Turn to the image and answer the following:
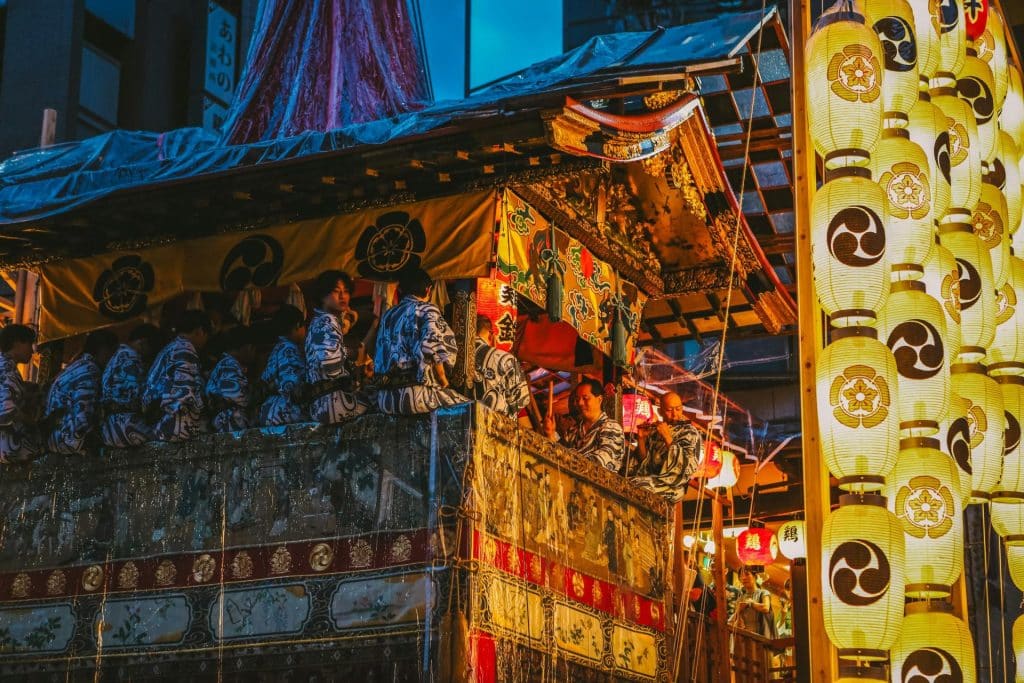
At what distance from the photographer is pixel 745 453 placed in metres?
17.8

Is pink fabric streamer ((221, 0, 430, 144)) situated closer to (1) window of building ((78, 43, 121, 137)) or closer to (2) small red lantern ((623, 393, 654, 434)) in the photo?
(2) small red lantern ((623, 393, 654, 434))

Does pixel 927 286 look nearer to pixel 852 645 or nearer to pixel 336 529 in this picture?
pixel 852 645

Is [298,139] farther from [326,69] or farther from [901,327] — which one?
[901,327]

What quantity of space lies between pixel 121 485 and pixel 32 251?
8.76ft

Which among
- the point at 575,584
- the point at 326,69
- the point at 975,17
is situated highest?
the point at 326,69

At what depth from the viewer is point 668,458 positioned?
12.2 meters

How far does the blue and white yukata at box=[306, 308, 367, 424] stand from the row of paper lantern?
12.4 feet

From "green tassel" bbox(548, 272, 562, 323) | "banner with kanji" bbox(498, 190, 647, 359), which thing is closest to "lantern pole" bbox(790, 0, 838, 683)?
"banner with kanji" bbox(498, 190, 647, 359)

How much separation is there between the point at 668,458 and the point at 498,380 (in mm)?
2458

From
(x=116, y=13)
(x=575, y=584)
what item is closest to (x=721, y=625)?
(x=575, y=584)

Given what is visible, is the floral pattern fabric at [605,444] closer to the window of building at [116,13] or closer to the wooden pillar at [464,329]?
the wooden pillar at [464,329]

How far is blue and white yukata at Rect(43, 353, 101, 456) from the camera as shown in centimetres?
1098

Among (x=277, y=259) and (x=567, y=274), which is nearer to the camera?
(x=277, y=259)

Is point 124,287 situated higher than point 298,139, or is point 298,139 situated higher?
point 298,139
